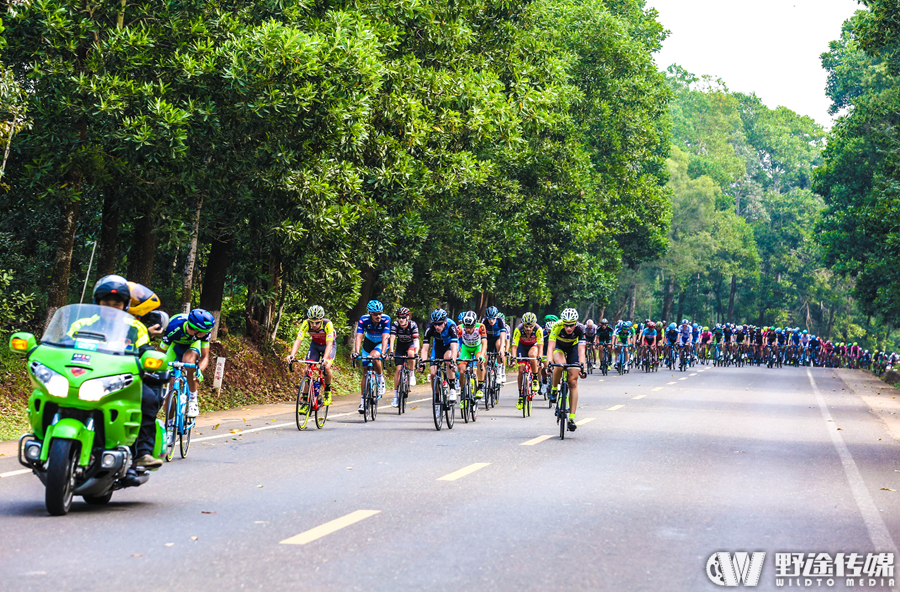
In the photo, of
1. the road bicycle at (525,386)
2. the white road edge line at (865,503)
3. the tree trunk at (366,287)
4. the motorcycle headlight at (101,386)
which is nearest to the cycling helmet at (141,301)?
the motorcycle headlight at (101,386)

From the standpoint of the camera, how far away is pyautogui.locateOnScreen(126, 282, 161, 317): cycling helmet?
31.7 feet

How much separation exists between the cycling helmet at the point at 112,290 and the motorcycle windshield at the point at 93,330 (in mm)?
343

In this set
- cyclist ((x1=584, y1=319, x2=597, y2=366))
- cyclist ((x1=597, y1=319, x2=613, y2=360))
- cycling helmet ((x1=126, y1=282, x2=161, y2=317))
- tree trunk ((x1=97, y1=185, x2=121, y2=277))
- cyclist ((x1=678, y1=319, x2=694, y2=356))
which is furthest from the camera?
cyclist ((x1=678, y1=319, x2=694, y2=356))

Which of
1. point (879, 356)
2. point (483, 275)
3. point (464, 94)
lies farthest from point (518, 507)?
point (879, 356)

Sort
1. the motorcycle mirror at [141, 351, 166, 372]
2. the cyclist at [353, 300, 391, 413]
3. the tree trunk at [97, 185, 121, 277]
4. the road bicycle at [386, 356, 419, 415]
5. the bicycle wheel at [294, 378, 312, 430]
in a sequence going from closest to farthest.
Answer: the motorcycle mirror at [141, 351, 166, 372], the bicycle wheel at [294, 378, 312, 430], the cyclist at [353, 300, 391, 413], the road bicycle at [386, 356, 419, 415], the tree trunk at [97, 185, 121, 277]

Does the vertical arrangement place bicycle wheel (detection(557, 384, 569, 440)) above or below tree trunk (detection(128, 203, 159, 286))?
below

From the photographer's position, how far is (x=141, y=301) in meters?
9.73

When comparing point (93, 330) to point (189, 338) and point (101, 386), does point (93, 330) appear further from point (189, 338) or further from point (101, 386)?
point (189, 338)

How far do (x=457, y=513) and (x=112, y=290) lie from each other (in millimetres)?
3271

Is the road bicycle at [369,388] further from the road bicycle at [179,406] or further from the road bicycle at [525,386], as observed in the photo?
the road bicycle at [179,406]

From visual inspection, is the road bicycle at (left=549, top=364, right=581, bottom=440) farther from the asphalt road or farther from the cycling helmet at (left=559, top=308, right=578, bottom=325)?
the cycling helmet at (left=559, top=308, right=578, bottom=325)

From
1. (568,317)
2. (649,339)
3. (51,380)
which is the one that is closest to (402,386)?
(568,317)

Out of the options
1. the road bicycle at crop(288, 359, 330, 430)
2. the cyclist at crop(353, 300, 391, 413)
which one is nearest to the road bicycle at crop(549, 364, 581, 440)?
the road bicycle at crop(288, 359, 330, 430)

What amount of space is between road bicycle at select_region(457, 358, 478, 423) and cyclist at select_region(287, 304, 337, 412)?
2.34 metres
